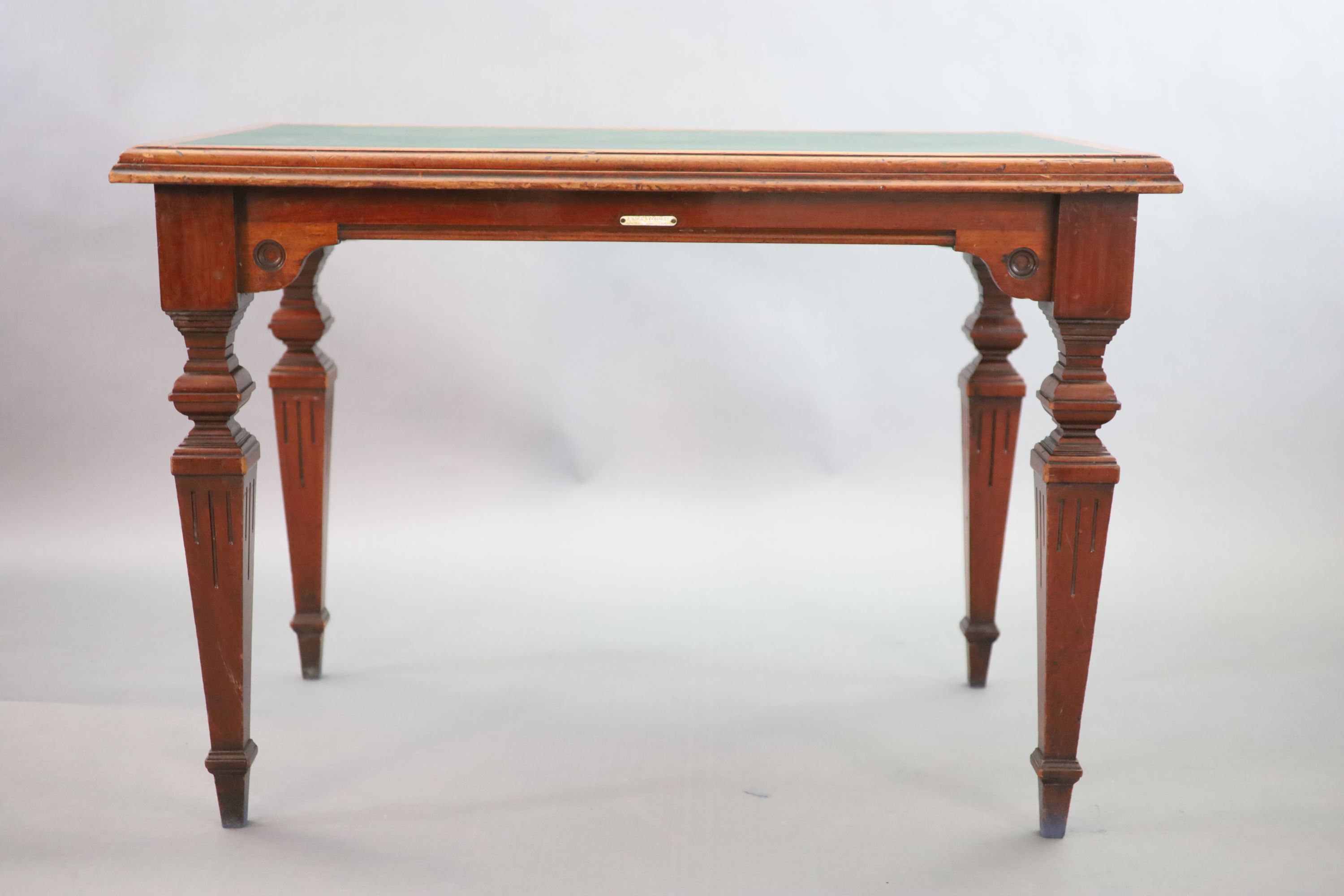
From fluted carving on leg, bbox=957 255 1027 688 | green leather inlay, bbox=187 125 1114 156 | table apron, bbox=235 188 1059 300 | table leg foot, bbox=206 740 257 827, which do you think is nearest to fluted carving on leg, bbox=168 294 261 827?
table leg foot, bbox=206 740 257 827

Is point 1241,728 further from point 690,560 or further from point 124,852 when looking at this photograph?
point 124,852

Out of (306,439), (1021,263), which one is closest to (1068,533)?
(1021,263)

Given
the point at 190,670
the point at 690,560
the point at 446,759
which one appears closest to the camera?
the point at 446,759

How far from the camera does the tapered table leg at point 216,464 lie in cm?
187

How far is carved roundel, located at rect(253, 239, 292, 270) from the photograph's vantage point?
1.90 meters

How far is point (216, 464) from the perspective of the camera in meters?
1.93

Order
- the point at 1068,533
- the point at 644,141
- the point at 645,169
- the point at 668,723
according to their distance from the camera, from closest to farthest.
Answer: the point at 645,169 → the point at 1068,533 → the point at 644,141 → the point at 668,723

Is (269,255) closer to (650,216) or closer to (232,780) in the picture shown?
(650,216)

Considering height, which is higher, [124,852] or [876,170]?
[876,170]

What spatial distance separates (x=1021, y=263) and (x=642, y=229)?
536mm

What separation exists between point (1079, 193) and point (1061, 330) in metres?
0.19

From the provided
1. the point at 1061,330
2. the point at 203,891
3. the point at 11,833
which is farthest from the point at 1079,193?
the point at 11,833

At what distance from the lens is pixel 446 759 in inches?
91.3

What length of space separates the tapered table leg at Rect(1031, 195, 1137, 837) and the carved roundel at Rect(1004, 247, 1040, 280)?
0.04m
